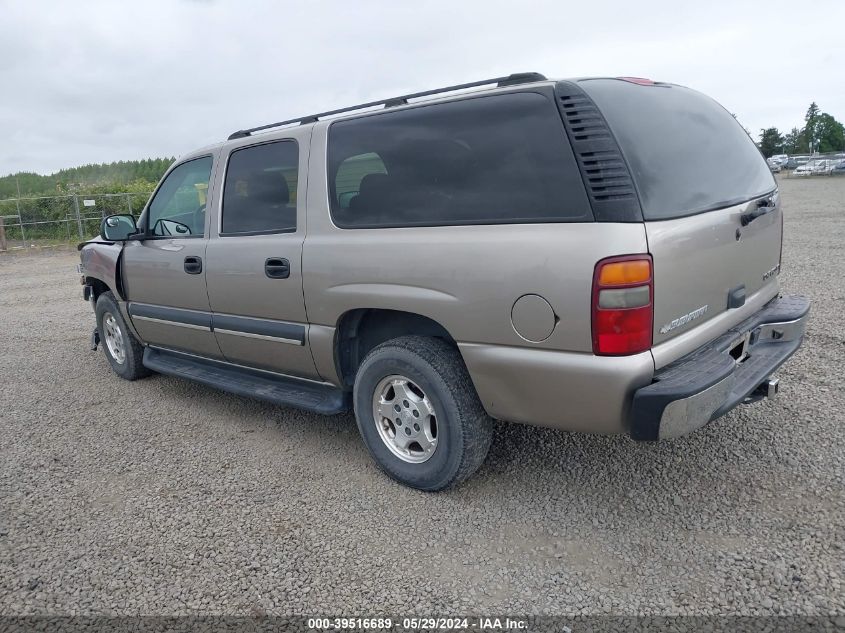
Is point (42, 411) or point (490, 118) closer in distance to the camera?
point (490, 118)

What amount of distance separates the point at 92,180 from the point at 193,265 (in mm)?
29873

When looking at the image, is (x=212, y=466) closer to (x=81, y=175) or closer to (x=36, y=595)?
(x=36, y=595)

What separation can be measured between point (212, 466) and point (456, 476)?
156 centimetres

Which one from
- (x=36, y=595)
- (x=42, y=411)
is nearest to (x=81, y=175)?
(x=42, y=411)

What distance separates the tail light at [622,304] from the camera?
2498 mm

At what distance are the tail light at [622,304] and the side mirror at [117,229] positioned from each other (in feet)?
12.2

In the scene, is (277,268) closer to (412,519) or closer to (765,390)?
(412,519)

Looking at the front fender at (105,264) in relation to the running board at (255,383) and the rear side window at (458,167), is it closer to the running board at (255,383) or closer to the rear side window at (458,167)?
the running board at (255,383)

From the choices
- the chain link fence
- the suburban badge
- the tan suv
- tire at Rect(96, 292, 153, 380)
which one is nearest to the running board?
the tan suv

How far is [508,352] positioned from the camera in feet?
9.18

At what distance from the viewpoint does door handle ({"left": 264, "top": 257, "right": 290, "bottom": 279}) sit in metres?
3.65

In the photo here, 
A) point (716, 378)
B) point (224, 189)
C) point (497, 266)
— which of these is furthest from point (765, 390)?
point (224, 189)

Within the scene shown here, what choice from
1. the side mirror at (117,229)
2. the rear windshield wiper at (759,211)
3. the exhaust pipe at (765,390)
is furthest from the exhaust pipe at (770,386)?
the side mirror at (117,229)

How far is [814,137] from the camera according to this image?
6706cm
